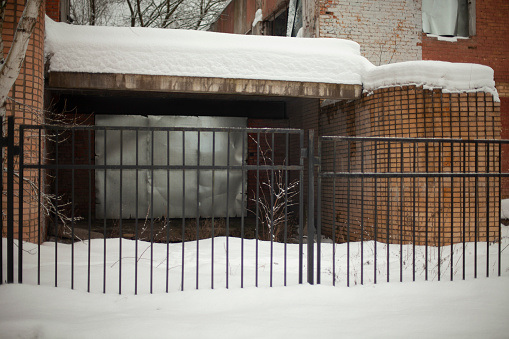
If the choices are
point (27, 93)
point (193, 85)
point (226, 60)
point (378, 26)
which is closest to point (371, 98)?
point (226, 60)

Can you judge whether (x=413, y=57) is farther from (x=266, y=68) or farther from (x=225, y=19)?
(x=225, y=19)

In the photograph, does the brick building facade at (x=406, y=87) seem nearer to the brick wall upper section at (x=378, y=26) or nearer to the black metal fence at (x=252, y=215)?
the brick wall upper section at (x=378, y=26)

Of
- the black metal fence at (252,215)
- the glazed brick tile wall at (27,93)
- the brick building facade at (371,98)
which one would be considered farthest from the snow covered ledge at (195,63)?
the black metal fence at (252,215)

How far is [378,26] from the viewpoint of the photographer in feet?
32.6

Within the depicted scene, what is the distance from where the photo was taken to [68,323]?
Answer: 3199mm

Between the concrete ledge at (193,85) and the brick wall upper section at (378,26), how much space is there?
2725mm

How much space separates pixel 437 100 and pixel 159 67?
14.3 feet

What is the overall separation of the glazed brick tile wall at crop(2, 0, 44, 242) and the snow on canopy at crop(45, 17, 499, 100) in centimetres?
54

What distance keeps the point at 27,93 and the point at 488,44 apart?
1004 cm

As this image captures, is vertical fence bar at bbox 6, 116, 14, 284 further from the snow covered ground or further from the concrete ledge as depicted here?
the concrete ledge

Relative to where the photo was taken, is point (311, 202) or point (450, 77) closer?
point (311, 202)

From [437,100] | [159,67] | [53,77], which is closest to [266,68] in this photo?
[159,67]

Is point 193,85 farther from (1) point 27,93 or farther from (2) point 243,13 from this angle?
(2) point 243,13

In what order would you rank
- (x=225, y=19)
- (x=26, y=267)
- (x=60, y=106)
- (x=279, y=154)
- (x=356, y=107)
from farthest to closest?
(x=225, y=19), (x=279, y=154), (x=60, y=106), (x=356, y=107), (x=26, y=267)
